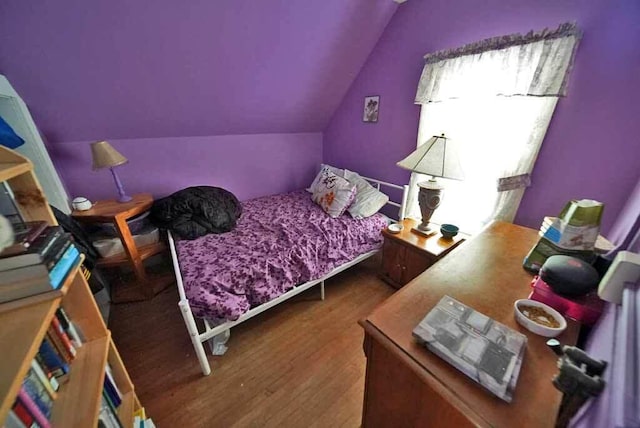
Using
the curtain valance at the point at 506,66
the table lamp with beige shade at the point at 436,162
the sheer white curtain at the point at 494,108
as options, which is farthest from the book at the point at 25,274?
the curtain valance at the point at 506,66

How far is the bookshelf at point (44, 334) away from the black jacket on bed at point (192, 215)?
Answer: 1.04 m

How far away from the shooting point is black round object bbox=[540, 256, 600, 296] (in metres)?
0.82

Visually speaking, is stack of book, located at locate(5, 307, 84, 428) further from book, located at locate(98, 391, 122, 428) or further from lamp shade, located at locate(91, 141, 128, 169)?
lamp shade, located at locate(91, 141, 128, 169)

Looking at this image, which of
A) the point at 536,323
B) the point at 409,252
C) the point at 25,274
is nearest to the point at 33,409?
the point at 25,274

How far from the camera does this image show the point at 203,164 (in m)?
2.60

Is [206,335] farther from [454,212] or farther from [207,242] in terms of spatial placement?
[454,212]

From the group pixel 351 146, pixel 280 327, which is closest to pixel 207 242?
pixel 280 327

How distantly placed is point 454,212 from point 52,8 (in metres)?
2.87

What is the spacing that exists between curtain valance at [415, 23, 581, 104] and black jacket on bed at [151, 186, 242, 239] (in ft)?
6.48

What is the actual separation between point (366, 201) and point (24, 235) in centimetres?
212

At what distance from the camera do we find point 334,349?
1.67 meters

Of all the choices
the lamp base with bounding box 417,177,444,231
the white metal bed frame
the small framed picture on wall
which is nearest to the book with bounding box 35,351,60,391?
the white metal bed frame

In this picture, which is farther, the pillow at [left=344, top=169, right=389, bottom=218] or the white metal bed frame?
the pillow at [left=344, top=169, right=389, bottom=218]

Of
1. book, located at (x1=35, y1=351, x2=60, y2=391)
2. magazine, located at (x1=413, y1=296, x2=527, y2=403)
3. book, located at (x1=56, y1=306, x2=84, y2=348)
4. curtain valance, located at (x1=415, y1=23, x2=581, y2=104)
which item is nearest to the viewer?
magazine, located at (x1=413, y1=296, x2=527, y2=403)
